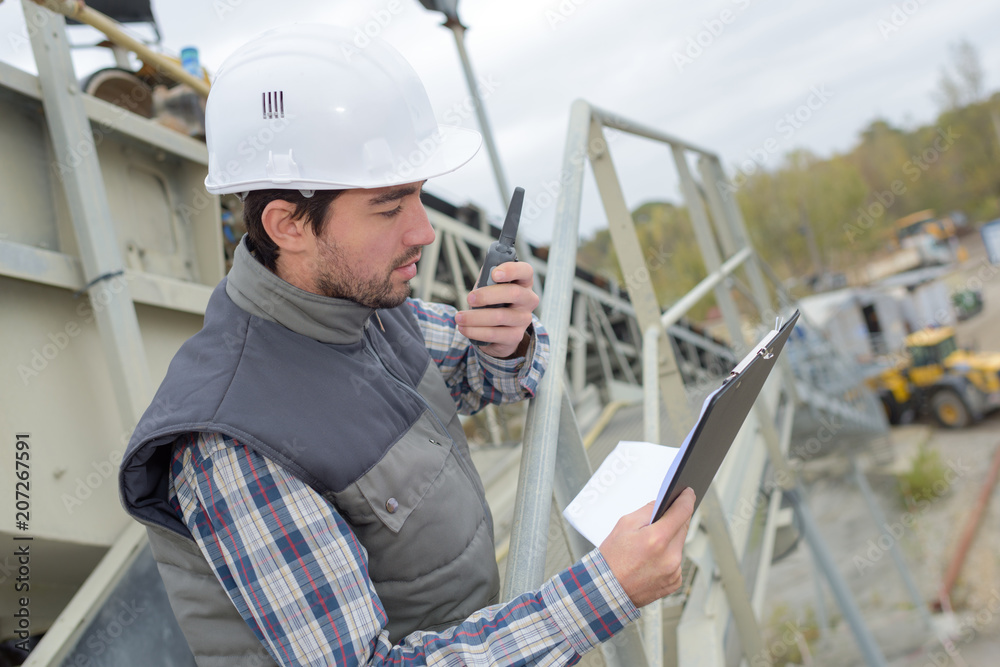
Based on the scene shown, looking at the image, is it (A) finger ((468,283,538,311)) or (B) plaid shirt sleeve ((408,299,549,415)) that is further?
(B) plaid shirt sleeve ((408,299,549,415))

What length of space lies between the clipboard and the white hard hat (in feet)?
2.11

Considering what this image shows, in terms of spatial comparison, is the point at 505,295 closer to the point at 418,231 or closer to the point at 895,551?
the point at 418,231

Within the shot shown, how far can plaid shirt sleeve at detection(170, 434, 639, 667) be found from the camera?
0.97m

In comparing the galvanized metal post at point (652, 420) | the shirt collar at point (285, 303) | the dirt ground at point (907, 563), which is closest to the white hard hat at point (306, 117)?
the shirt collar at point (285, 303)

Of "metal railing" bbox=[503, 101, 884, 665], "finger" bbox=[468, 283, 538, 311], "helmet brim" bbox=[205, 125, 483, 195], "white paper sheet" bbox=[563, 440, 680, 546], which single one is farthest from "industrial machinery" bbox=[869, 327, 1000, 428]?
"helmet brim" bbox=[205, 125, 483, 195]

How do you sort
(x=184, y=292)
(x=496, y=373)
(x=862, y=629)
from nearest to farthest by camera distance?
(x=496, y=373) < (x=184, y=292) < (x=862, y=629)

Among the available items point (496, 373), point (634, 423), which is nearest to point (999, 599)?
point (634, 423)

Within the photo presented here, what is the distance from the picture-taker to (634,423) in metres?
4.79

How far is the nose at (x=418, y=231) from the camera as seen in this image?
1.24 meters

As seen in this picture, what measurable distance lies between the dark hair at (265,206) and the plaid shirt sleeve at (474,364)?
489mm

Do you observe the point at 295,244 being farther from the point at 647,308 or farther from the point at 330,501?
the point at 647,308

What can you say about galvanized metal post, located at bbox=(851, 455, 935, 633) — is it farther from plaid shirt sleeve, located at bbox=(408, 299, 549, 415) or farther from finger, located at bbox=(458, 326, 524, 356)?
finger, located at bbox=(458, 326, 524, 356)

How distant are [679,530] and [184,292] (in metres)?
2.19

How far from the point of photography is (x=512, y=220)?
1478mm
